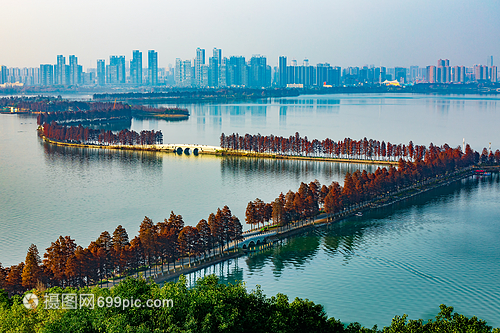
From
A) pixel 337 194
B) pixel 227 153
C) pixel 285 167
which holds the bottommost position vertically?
pixel 337 194

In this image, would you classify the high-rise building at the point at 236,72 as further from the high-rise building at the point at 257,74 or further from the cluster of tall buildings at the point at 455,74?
the cluster of tall buildings at the point at 455,74

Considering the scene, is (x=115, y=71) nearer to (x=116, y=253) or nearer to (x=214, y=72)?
(x=214, y=72)

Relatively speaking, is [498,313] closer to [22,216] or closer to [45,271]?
[45,271]

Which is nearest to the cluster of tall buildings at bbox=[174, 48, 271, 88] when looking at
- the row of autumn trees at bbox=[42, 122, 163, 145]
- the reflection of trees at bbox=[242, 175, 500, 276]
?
the row of autumn trees at bbox=[42, 122, 163, 145]

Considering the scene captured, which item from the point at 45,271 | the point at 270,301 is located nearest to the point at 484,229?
the point at 270,301

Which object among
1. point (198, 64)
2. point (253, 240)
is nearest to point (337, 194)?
point (253, 240)

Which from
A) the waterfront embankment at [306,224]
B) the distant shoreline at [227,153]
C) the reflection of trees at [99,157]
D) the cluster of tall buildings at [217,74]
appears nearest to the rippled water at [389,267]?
the waterfront embankment at [306,224]

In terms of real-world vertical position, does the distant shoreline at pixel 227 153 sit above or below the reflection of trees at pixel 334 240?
above
